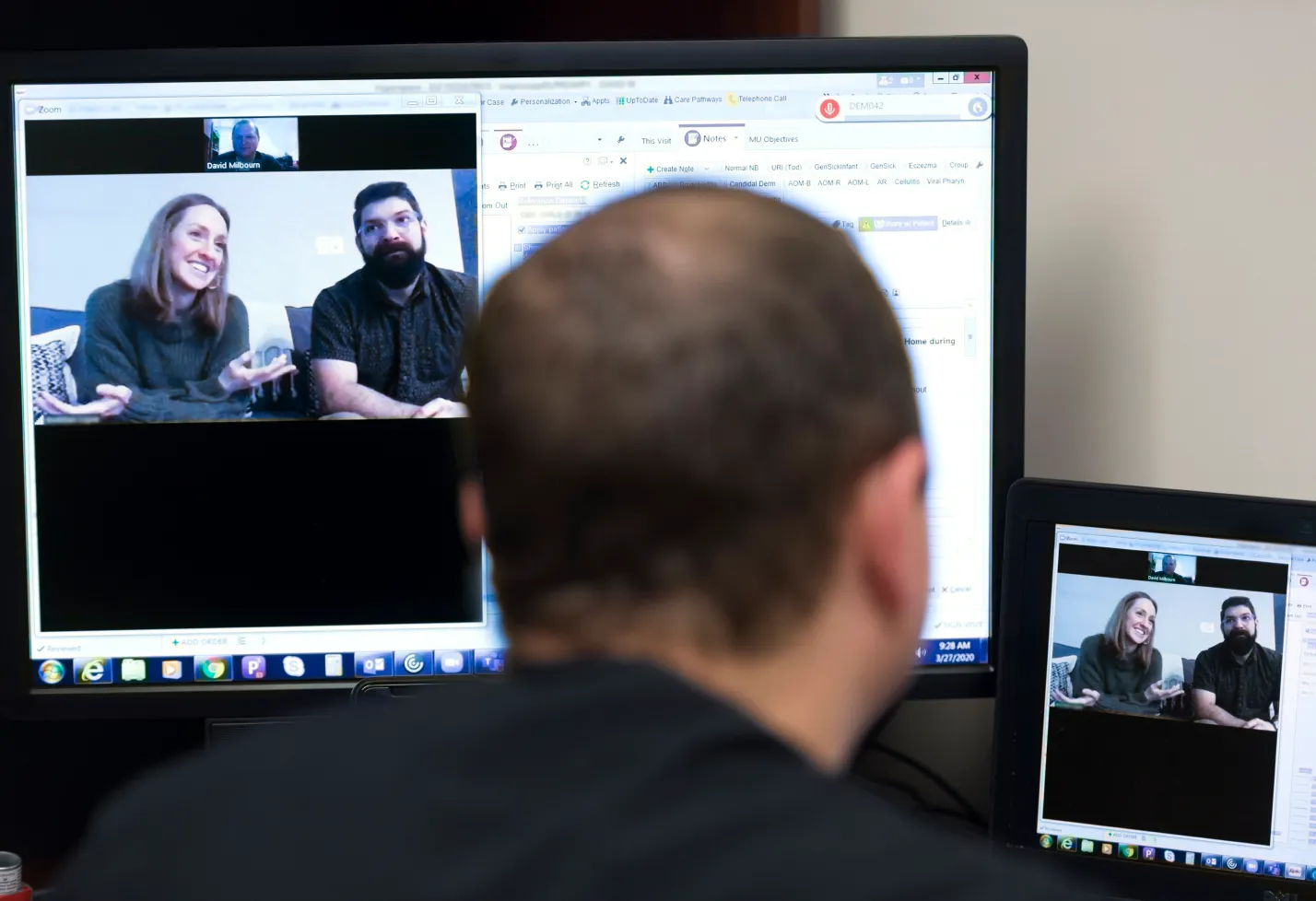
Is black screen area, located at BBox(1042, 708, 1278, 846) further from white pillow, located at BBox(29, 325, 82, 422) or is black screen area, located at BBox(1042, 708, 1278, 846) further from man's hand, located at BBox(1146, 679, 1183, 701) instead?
white pillow, located at BBox(29, 325, 82, 422)

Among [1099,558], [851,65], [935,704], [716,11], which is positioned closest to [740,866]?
[1099,558]

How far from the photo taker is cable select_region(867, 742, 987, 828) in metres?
0.92

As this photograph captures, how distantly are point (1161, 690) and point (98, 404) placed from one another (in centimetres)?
70

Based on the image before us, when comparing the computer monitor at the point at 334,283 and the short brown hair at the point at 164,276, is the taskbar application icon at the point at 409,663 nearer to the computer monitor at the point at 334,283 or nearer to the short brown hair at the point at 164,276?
the computer monitor at the point at 334,283

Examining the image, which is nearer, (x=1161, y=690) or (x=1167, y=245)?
(x=1161, y=690)

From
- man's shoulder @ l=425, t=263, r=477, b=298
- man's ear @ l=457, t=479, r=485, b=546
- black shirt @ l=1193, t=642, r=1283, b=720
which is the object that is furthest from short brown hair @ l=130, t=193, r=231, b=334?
black shirt @ l=1193, t=642, r=1283, b=720

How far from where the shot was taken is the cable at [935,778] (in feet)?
3.01

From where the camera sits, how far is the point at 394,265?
2.64 ft

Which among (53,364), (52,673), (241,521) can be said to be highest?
(53,364)

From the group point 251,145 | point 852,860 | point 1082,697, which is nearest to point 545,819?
point 852,860

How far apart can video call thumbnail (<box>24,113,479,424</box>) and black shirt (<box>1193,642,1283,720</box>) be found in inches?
19.4

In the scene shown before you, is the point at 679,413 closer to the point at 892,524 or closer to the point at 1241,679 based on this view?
the point at 892,524

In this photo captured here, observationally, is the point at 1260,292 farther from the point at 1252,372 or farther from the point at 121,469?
the point at 121,469

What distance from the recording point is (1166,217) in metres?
0.83
